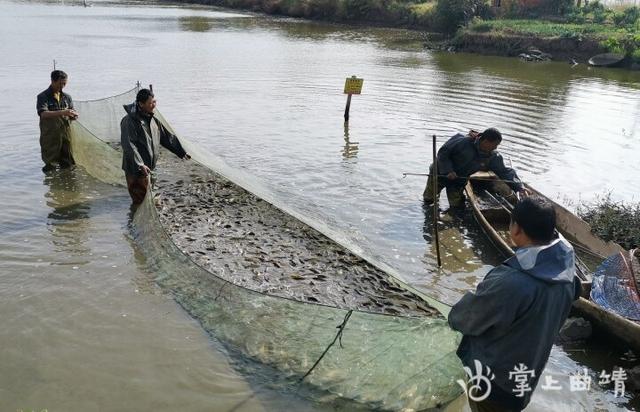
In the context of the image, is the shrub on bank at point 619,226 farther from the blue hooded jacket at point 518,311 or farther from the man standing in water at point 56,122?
the man standing in water at point 56,122

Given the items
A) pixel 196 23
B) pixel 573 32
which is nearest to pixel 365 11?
pixel 196 23

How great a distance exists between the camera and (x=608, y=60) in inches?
1168

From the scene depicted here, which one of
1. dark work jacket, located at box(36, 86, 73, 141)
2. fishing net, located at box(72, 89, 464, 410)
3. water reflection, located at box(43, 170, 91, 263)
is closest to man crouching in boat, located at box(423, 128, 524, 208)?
fishing net, located at box(72, 89, 464, 410)

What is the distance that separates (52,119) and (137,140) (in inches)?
110

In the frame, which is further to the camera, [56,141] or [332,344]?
[56,141]

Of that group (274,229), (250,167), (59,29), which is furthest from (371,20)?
(274,229)

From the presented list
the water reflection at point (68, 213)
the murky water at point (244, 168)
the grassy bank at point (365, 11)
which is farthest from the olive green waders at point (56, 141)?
the grassy bank at point (365, 11)

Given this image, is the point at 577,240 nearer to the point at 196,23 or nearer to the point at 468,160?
the point at 468,160

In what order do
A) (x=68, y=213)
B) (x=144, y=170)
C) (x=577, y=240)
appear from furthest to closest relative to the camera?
(x=68, y=213) < (x=577, y=240) < (x=144, y=170)

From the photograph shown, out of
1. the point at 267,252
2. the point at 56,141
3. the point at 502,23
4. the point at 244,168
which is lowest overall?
the point at 267,252

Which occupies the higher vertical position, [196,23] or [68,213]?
[196,23]

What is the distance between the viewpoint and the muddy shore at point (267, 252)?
19.4ft

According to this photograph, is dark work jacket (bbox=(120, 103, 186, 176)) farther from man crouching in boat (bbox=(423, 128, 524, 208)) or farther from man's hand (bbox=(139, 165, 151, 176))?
man crouching in boat (bbox=(423, 128, 524, 208))

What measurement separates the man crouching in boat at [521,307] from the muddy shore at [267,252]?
219 centimetres
